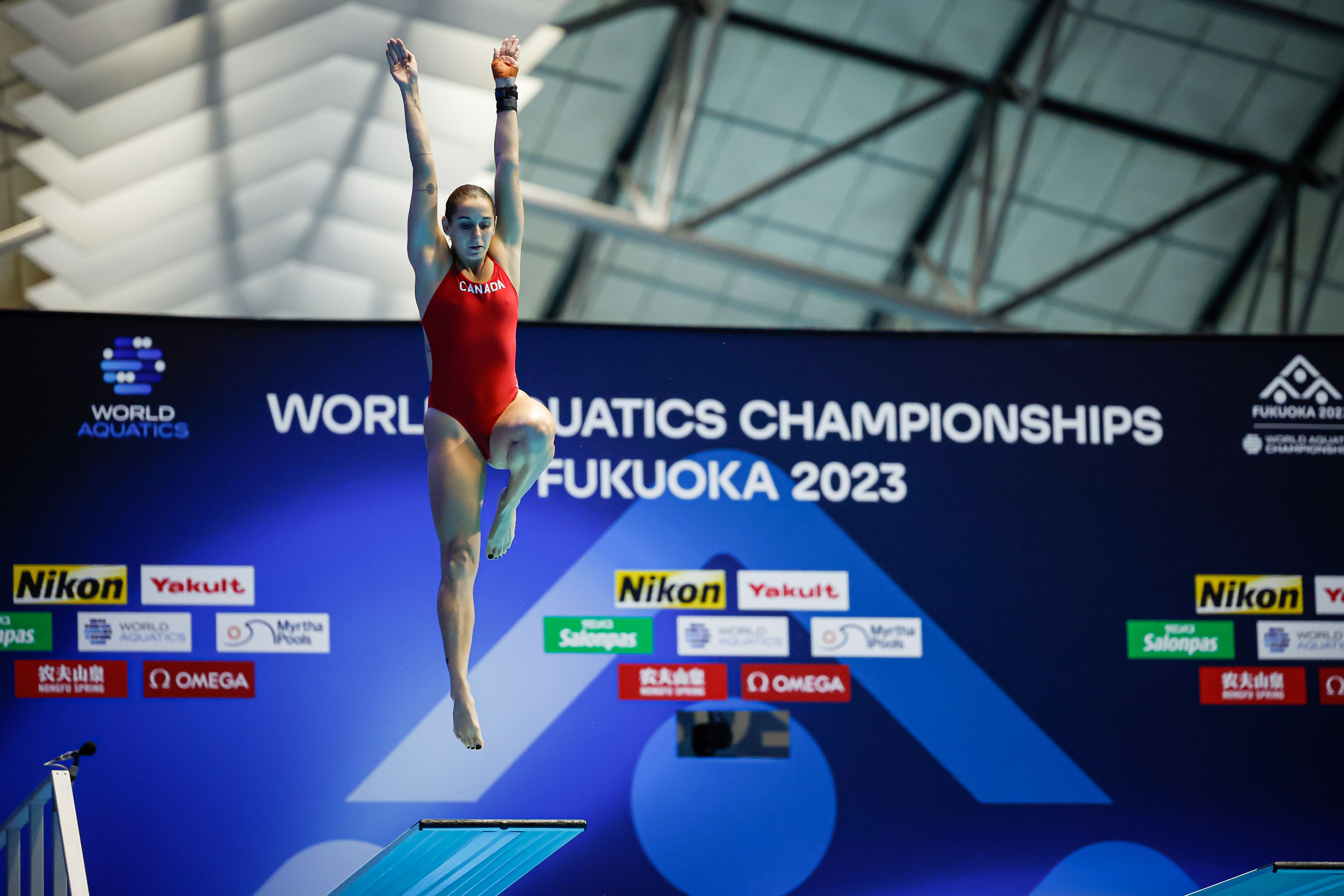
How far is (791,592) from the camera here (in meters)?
8.05

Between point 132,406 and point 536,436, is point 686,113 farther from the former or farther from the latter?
point 536,436

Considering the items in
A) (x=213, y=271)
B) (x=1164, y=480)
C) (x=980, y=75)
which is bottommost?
(x=1164, y=480)

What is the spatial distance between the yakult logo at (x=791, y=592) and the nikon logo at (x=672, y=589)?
13cm

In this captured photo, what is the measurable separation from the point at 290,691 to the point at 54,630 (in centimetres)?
141

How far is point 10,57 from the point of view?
8.62m

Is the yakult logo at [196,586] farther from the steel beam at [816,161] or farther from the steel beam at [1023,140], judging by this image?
the steel beam at [1023,140]

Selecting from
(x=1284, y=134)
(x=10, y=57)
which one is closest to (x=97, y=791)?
(x=10, y=57)

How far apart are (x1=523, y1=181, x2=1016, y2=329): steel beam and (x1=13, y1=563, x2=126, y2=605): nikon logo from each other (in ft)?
18.9

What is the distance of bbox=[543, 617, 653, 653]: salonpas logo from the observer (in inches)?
312

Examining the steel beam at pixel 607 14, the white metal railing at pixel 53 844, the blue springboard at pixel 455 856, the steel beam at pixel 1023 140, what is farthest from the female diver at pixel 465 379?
the steel beam at pixel 1023 140

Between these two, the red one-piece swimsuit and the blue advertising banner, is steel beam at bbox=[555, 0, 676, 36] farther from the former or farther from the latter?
the red one-piece swimsuit

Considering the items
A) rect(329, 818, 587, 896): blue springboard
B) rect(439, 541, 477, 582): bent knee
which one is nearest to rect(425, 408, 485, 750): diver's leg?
rect(439, 541, 477, 582): bent knee

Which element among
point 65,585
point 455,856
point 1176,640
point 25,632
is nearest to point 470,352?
point 455,856

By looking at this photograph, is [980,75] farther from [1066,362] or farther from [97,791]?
[97,791]
